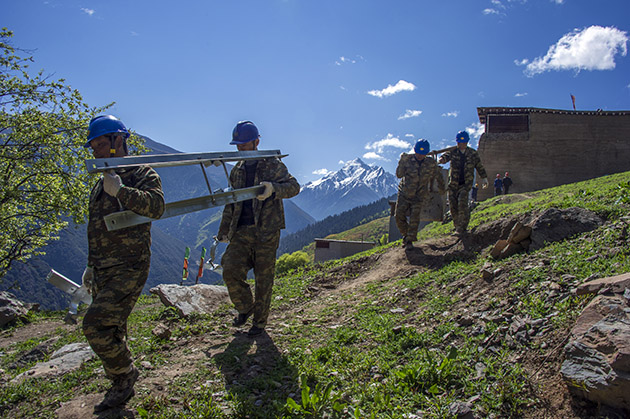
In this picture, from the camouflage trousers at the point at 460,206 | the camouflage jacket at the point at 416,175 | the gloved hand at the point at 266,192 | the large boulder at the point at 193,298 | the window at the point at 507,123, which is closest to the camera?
the gloved hand at the point at 266,192

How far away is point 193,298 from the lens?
6.98m

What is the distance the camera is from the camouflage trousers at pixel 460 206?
364 inches

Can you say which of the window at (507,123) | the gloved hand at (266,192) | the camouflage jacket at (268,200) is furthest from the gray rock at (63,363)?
the window at (507,123)

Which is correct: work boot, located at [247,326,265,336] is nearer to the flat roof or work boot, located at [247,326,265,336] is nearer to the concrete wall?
the concrete wall

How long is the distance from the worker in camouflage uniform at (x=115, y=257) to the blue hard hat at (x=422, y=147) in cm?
680

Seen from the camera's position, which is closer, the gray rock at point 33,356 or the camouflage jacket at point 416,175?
the gray rock at point 33,356

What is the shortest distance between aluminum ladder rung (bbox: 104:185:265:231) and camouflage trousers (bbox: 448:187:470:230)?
6.25 m

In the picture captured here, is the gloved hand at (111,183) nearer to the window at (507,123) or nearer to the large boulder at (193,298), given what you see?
the large boulder at (193,298)

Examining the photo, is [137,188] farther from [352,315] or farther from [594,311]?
[594,311]

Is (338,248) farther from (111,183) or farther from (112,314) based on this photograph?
(111,183)

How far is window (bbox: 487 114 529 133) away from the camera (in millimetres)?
27984

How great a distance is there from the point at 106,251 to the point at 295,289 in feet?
16.5

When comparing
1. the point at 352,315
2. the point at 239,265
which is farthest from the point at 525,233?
the point at 239,265

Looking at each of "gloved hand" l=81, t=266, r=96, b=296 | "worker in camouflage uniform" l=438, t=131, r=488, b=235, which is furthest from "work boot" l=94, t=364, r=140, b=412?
"worker in camouflage uniform" l=438, t=131, r=488, b=235
